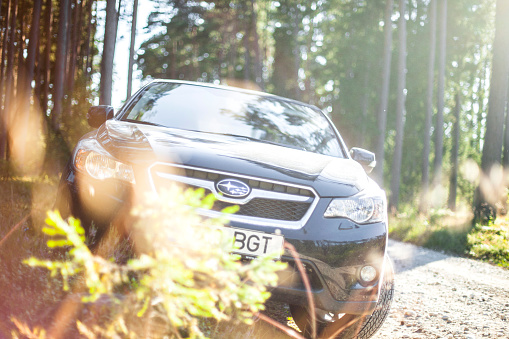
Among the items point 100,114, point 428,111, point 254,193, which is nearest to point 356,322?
point 254,193

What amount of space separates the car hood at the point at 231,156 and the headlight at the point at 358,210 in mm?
64

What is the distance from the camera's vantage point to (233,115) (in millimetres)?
4398

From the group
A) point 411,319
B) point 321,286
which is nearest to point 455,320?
point 411,319

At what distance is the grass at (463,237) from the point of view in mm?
10000

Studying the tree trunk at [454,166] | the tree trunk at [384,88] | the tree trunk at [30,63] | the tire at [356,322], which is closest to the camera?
the tire at [356,322]

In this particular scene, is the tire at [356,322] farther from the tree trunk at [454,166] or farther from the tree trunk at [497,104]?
the tree trunk at [454,166]

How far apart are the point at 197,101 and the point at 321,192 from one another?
72.0 inches

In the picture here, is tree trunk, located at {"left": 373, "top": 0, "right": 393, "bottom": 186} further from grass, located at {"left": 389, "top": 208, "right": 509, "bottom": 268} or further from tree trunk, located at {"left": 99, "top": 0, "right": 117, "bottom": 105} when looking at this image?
tree trunk, located at {"left": 99, "top": 0, "right": 117, "bottom": 105}

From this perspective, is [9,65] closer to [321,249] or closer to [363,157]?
[363,157]

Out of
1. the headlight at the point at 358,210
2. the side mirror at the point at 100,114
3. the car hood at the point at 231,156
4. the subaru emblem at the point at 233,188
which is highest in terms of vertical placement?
the side mirror at the point at 100,114

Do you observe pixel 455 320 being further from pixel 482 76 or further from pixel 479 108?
pixel 479 108

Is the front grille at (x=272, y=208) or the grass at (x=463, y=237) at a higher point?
the front grille at (x=272, y=208)

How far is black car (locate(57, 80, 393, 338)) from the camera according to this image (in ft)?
9.57

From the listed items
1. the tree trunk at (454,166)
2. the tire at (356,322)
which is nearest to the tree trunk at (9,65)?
the tire at (356,322)
